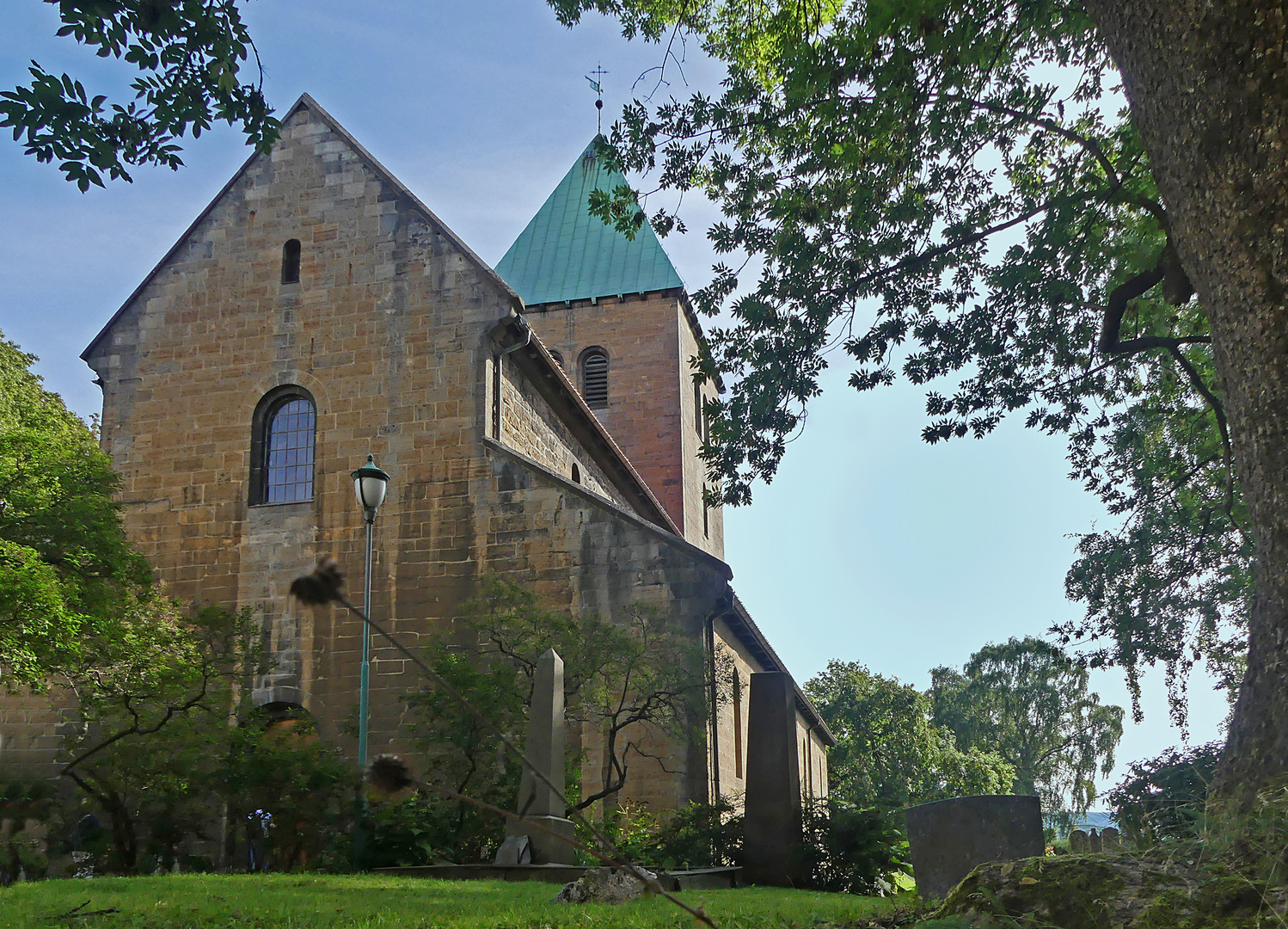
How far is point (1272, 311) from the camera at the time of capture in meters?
5.25

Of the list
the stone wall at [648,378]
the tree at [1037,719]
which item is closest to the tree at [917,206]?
→ the stone wall at [648,378]

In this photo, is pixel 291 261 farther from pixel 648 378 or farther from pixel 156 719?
pixel 648 378

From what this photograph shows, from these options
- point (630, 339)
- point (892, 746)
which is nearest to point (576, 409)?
point (630, 339)

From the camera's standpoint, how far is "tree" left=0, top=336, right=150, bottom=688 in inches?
524

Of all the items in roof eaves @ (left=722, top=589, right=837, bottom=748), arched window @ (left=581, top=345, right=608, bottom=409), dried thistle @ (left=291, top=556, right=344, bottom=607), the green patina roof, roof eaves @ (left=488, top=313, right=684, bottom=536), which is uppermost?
the green patina roof

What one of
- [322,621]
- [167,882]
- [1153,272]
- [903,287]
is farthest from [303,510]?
[1153,272]

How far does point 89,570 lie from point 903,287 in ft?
37.9

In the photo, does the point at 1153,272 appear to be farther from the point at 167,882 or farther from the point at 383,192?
the point at 383,192

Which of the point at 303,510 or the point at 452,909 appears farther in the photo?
the point at 303,510

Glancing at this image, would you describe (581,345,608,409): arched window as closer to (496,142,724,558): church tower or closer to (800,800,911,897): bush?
(496,142,724,558): church tower

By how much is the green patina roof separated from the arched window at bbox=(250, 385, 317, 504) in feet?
47.8

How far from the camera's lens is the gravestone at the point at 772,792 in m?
13.6

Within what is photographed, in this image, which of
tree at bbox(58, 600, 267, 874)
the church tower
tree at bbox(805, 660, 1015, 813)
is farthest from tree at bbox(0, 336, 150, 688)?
tree at bbox(805, 660, 1015, 813)

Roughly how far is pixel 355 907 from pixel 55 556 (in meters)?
9.57
